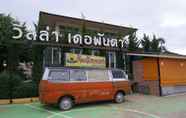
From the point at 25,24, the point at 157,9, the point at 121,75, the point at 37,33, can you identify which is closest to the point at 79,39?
the point at 37,33

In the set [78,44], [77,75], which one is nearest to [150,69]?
[78,44]

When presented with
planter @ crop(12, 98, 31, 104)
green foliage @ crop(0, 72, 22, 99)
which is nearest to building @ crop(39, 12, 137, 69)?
green foliage @ crop(0, 72, 22, 99)

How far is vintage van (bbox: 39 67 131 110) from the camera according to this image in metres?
9.51

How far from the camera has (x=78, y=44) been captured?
1461 centimetres

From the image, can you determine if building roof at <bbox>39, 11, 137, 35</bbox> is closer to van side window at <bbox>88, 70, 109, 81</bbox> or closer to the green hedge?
the green hedge

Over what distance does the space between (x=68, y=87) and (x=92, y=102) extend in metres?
2.14

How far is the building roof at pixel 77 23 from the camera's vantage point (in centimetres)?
1744

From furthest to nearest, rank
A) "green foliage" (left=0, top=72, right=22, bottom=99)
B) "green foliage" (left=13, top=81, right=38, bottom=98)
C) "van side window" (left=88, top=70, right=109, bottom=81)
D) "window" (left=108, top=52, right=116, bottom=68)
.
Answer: "window" (left=108, top=52, right=116, bottom=68) < "green foliage" (left=13, top=81, right=38, bottom=98) < "green foliage" (left=0, top=72, right=22, bottom=99) < "van side window" (left=88, top=70, right=109, bottom=81)

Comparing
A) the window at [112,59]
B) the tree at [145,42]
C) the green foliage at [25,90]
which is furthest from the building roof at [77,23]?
the green foliage at [25,90]

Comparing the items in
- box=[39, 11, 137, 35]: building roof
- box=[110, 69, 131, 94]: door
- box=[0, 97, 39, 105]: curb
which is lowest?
box=[0, 97, 39, 105]: curb

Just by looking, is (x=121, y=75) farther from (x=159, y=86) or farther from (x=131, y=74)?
(x=131, y=74)

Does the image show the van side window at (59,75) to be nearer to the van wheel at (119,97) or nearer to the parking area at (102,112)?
the parking area at (102,112)

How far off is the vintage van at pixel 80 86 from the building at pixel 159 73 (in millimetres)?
3566

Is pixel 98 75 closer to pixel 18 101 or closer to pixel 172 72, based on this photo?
pixel 18 101
